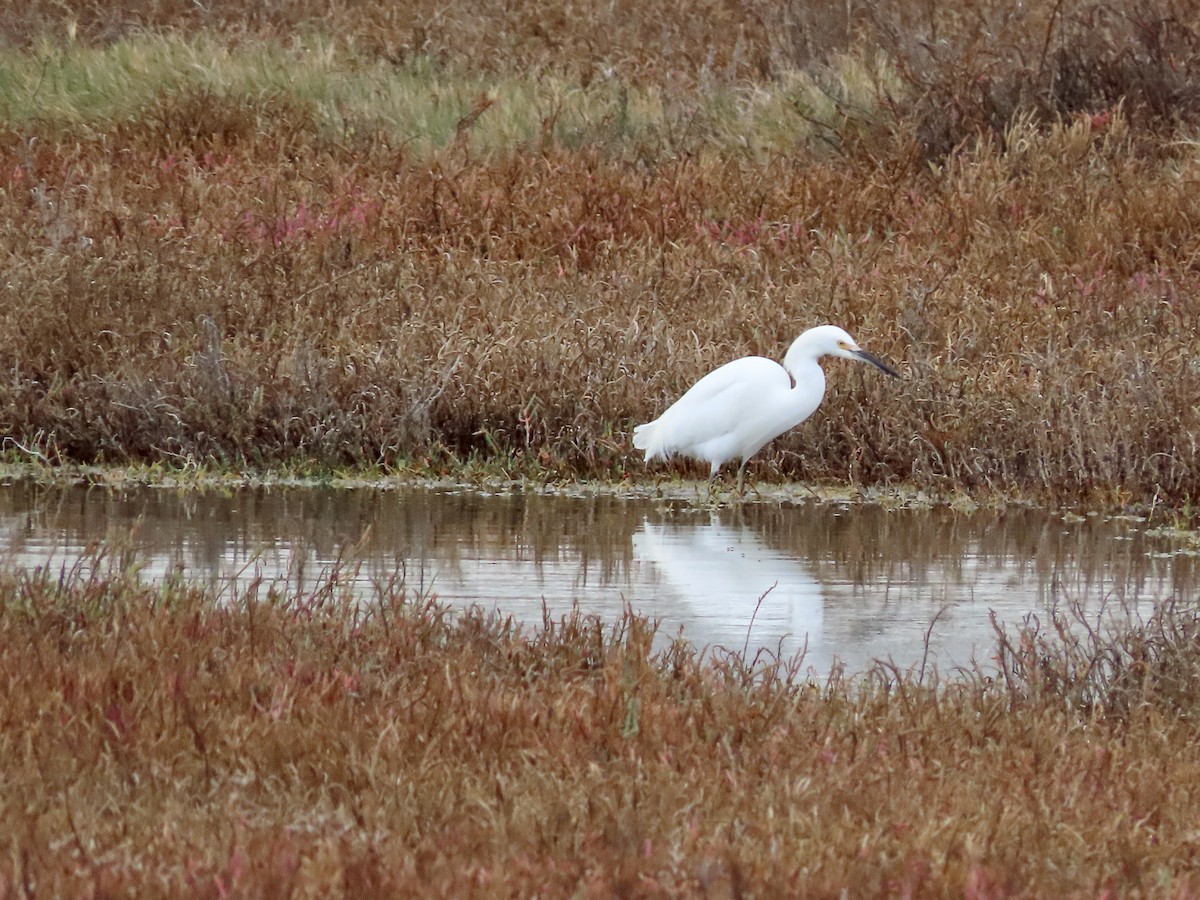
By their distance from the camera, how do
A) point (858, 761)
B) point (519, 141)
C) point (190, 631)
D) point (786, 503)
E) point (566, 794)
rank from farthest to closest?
1. point (519, 141)
2. point (786, 503)
3. point (190, 631)
4. point (858, 761)
5. point (566, 794)

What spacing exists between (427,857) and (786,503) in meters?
6.84

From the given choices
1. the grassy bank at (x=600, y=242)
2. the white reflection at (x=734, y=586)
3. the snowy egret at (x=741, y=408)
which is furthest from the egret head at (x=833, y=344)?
the white reflection at (x=734, y=586)

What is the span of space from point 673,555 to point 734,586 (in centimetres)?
75

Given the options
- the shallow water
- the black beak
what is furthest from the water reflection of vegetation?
the black beak

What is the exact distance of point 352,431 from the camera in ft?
36.6

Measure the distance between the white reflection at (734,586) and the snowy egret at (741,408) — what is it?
0.56 metres

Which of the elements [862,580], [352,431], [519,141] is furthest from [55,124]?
[862,580]

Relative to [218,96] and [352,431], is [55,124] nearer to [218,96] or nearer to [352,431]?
[218,96]

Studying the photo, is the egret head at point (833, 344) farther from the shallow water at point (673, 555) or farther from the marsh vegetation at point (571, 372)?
the shallow water at point (673, 555)

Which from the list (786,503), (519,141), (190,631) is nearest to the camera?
(190,631)

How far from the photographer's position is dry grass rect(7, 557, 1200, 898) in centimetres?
398

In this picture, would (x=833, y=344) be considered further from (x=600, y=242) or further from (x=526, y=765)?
(x=526, y=765)

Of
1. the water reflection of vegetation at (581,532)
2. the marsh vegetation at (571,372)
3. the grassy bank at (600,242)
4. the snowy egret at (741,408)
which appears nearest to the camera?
the marsh vegetation at (571,372)

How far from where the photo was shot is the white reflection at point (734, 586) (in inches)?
294
